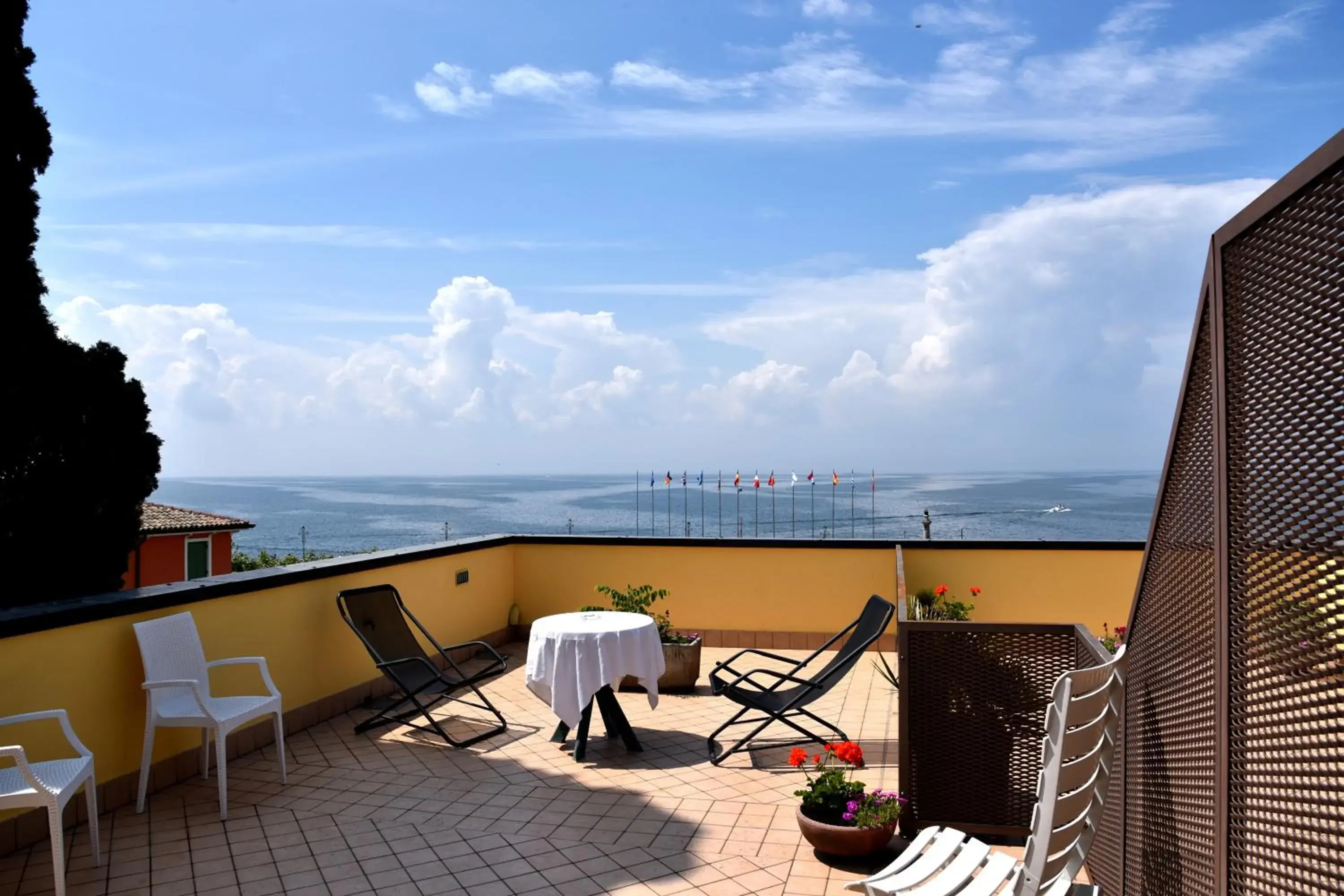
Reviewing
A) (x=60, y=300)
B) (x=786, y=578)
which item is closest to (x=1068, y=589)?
(x=786, y=578)

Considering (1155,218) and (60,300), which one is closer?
(60,300)

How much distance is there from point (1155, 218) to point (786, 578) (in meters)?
6.37

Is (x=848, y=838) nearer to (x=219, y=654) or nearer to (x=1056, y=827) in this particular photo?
(x=1056, y=827)

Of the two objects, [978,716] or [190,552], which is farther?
[190,552]

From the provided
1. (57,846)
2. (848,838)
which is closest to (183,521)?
(57,846)

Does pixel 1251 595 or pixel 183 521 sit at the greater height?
pixel 1251 595

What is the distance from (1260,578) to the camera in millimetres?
1728

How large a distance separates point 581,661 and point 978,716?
2337 mm

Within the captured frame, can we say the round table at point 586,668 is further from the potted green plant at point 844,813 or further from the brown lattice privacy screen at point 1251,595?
the brown lattice privacy screen at point 1251,595

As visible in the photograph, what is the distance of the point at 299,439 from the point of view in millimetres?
37625

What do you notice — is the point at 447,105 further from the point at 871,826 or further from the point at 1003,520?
the point at 1003,520

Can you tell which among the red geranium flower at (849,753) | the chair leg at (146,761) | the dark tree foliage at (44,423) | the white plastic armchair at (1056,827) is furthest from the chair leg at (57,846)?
the dark tree foliage at (44,423)

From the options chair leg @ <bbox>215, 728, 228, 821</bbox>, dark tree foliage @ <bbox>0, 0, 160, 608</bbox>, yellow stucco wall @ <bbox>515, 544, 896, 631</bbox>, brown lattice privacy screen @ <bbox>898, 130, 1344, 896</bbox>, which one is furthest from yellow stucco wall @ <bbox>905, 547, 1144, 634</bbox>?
dark tree foliage @ <bbox>0, 0, 160, 608</bbox>

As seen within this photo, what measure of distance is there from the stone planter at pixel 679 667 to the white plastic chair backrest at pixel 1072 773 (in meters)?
4.32
